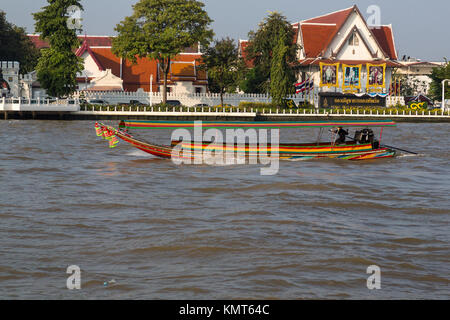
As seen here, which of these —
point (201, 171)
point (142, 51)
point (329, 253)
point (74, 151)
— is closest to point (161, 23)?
point (142, 51)

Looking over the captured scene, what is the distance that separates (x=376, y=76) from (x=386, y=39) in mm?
7551

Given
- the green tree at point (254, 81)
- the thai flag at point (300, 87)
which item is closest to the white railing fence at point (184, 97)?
the thai flag at point (300, 87)

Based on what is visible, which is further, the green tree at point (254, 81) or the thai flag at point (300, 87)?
the green tree at point (254, 81)

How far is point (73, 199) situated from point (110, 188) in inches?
77.9

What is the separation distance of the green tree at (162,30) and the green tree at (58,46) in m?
5.45

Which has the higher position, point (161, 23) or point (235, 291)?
point (161, 23)

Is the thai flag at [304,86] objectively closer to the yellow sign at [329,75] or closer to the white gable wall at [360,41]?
the yellow sign at [329,75]

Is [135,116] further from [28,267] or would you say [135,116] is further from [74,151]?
[28,267]

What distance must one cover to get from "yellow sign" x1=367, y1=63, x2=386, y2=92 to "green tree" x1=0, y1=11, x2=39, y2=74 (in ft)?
125

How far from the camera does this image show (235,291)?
8531 mm

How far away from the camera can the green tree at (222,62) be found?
63.5 metres

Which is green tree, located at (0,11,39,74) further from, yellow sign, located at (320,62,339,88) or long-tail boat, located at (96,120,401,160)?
long-tail boat, located at (96,120,401,160)

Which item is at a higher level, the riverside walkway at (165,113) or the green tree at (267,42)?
the green tree at (267,42)

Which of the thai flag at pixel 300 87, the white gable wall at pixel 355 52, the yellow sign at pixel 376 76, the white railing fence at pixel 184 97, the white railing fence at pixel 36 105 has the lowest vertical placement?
the white railing fence at pixel 36 105
